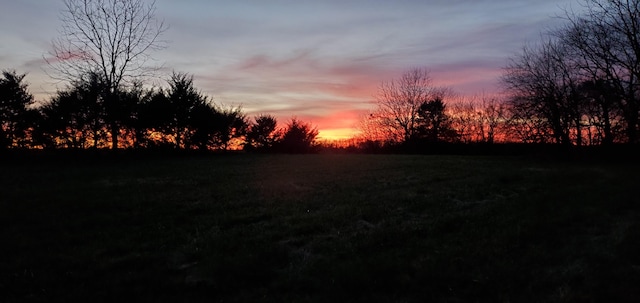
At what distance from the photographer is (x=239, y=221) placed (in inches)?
360

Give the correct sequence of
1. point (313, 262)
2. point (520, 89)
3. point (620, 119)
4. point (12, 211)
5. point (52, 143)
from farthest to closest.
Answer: point (520, 89), point (52, 143), point (620, 119), point (12, 211), point (313, 262)

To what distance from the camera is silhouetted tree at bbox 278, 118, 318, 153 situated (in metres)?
48.9

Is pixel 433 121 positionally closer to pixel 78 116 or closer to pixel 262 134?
pixel 262 134

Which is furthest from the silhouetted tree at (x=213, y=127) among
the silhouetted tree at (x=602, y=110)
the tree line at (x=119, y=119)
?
the silhouetted tree at (x=602, y=110)

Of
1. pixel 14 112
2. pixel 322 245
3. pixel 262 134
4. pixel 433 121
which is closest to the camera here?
pixel 322 245

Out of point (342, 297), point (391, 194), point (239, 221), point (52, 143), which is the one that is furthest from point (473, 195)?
point (52, 143)

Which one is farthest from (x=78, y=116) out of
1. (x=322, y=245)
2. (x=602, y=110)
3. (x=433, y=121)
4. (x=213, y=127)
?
(x=433, y=121)

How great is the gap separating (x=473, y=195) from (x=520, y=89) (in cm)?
2518

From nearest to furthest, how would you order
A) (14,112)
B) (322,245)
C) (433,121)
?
(322,245)
(14,112)
(433,121)

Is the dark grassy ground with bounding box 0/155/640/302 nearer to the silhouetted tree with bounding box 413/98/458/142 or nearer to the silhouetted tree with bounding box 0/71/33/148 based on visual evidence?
the silhouetted tree with bounding box 0/71/33/148

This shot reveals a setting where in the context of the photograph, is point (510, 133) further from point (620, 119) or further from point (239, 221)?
point (239, 221)

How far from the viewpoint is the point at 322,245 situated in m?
7.21

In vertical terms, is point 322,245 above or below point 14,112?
below

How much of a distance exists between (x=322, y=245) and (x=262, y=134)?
40.8 meters
